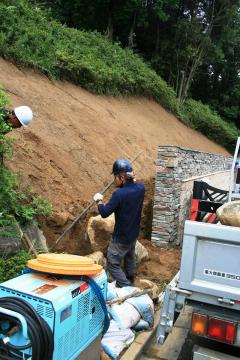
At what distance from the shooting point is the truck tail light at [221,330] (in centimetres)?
298

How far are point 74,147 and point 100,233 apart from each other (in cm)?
313

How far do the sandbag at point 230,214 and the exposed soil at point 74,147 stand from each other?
10.1 feet

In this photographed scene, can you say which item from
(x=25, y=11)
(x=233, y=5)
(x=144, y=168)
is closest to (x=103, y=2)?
(x=233, y=5)

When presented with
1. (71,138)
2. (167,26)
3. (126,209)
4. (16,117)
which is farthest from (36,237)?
(167,26)

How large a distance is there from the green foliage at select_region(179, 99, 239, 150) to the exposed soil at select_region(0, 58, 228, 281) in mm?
6226

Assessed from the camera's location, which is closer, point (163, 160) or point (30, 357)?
point (30, 357)

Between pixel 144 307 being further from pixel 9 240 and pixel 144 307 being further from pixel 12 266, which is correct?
pixel 9 240

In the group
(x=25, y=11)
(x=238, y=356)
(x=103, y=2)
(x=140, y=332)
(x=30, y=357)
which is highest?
(x=103, y=2)

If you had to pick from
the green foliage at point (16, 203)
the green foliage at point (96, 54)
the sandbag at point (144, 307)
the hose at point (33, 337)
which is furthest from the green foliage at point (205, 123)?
the hose at point (33, 337)

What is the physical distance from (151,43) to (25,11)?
1195cm

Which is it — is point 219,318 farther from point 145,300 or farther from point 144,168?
point 144,168

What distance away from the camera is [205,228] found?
305cm

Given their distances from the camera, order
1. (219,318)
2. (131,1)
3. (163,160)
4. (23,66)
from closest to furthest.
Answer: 1. (219,318)
2. (163,160)
3. (23,66)
4. (131,1)

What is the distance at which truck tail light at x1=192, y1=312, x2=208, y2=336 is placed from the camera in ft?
10.1
